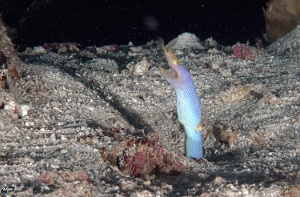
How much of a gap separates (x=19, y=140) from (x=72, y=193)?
1.01m

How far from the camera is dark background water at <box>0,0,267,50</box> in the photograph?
736 centimetres

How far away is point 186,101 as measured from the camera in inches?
128

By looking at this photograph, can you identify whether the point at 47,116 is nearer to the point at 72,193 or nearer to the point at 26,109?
the point at 26,109

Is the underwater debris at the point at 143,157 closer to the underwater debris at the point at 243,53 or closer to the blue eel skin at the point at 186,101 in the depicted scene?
the blue eel skin at the point at 186,101

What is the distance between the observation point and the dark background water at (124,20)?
736 centimetres

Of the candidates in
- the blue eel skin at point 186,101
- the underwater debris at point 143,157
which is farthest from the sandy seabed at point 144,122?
the blue eel skin at point 186,101

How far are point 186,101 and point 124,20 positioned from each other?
289 inches

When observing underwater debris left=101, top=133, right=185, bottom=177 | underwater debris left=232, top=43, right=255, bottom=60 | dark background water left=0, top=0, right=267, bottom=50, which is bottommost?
underwater debris left=101, top=133, right=185, bottom=177

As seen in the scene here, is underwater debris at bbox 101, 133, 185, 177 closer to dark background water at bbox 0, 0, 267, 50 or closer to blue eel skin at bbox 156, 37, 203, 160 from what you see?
blue eel skin at bbox 156, 37, 203, 160

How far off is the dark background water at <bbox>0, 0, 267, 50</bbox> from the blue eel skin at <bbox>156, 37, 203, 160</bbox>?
5.67 meters

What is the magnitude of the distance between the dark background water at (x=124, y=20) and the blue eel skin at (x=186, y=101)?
18.6ft

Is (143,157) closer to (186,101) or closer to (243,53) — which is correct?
(186,101)

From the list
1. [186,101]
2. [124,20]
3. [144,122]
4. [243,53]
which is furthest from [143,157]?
[124,20]

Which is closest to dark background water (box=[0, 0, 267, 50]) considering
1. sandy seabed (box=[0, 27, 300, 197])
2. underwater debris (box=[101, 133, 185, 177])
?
sandy seabed (box=[0, 27, 300, 197])
